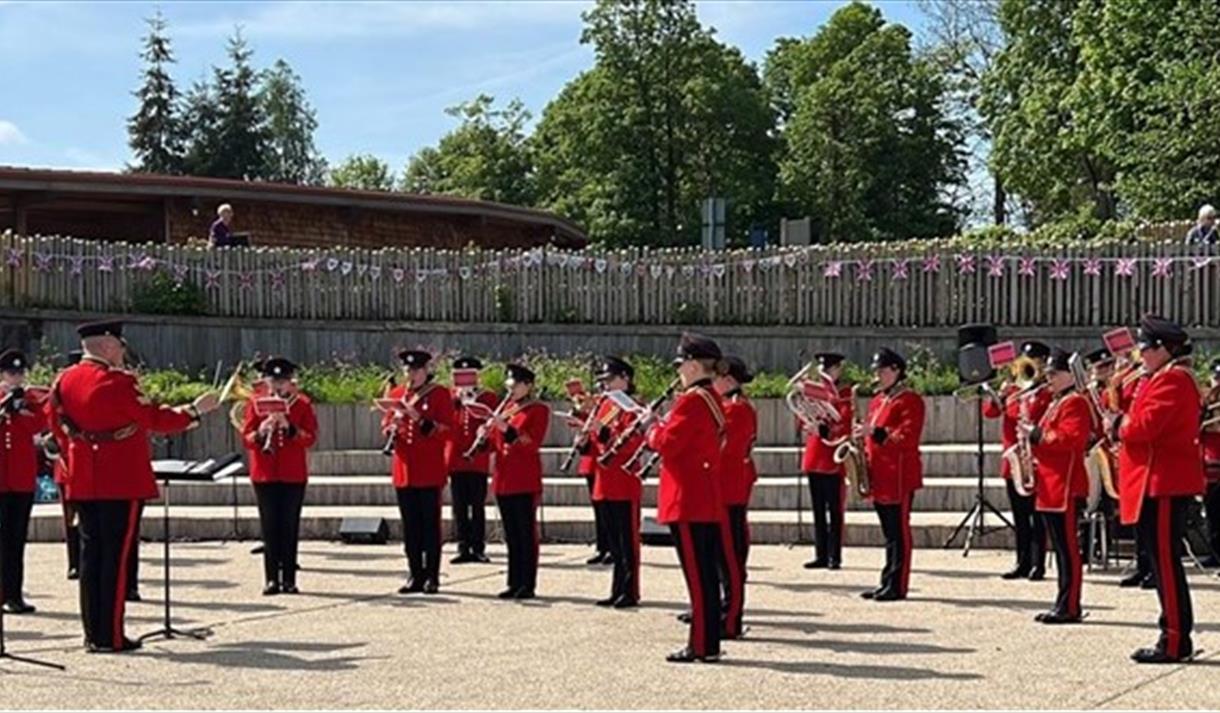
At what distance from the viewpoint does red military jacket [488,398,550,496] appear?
13.1m

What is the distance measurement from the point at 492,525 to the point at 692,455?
800 centimetres

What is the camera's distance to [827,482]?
14633 millimetres

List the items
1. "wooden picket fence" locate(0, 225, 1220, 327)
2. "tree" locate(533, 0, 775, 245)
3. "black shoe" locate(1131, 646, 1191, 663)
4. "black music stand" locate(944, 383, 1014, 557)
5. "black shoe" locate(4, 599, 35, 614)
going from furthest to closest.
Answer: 1. "tree" locate(533, 0, 775, 245)
2. "wooden picket fence" locate(0, 225, 1220, 327)
3. "black music stand" locate(944, 383, 1014, 557)
4. "black shoe" locate(4, 599, 35, 614)
5. "black shoe" locate(1131, 646, 1191, 663)

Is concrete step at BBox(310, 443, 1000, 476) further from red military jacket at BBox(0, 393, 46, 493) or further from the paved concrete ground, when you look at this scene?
red military jacket at BBox(0, 393, 46, 493)

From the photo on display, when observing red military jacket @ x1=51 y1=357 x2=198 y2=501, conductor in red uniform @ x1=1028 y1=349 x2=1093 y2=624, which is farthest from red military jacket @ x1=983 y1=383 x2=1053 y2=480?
red military jacket @ x1=51 y1=357 x2=198 y2=501

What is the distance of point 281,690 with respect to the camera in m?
8.91

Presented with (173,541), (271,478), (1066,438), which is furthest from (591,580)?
(173,541)

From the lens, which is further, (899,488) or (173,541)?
(173,541)

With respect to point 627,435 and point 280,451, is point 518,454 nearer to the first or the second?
point 627,435

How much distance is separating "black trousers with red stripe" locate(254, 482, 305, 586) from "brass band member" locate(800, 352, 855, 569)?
4.45 m

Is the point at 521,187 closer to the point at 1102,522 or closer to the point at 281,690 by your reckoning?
the point at 1102,522

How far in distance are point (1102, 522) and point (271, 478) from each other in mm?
6952

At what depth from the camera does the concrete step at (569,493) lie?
666 inches

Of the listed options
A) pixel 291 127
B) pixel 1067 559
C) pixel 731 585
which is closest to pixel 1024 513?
pixel 1067 559
